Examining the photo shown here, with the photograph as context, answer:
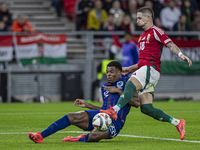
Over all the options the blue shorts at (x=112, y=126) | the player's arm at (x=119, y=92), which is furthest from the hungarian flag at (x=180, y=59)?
the blue shorts at (x=112, y=126)

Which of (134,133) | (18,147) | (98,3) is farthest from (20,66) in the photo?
(18,147)

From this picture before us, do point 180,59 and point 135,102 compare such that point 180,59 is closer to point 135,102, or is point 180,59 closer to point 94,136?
point 135,102

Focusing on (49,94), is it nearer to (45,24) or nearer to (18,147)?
(45,24)

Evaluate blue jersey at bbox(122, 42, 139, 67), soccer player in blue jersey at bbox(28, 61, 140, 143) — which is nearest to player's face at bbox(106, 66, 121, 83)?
soccer player in blue jersey at bbox(28, 61, 140, 143)

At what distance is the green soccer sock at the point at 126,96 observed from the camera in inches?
216

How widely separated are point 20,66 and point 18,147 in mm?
12467

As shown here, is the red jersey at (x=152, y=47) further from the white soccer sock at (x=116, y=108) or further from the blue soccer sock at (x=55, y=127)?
the blue soccer sock at (x=55, y=127)

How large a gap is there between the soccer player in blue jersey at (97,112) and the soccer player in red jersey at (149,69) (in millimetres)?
191

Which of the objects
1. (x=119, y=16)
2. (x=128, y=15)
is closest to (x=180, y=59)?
(x=128, y=15)

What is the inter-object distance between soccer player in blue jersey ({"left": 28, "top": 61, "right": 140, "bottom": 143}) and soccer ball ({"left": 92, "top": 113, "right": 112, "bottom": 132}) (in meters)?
0.36

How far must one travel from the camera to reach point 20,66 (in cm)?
1741

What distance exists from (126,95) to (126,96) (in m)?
0.02

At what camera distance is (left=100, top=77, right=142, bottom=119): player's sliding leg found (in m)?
5.34

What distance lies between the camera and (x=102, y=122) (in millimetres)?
5168
